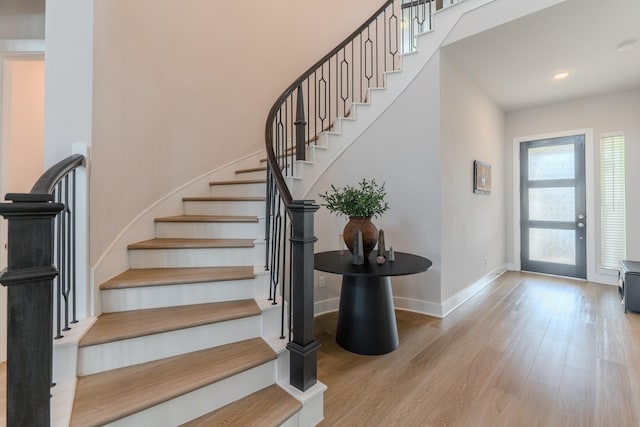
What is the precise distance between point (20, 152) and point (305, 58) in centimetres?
326

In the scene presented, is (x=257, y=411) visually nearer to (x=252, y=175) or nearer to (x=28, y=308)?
(x=28, y=308)

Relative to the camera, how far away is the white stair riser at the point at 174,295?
1708mm

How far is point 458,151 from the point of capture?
3.24 meters

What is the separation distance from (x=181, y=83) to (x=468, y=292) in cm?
387

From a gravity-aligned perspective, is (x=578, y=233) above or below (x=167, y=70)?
below

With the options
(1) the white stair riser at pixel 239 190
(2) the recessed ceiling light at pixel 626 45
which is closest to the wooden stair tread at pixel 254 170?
(1) the white stair riser at pixel 239 190

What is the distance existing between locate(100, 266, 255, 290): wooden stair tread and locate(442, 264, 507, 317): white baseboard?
217cm

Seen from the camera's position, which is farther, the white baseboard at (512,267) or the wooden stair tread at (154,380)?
the white baseboard at (512,267)

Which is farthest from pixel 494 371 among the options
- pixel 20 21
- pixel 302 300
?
pixel 20 21

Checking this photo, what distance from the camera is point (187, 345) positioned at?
1.56 meters

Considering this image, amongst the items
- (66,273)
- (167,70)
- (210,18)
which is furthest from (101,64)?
(210,18)

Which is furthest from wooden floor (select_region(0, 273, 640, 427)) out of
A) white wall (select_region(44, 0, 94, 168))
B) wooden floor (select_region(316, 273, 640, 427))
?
white wall (select_region(44, 0, 94, 168))

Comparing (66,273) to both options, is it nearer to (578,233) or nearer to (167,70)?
(167,70)

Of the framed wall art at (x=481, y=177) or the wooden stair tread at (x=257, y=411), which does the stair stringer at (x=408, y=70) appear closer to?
the framed wall art at (x=481, y=177)
